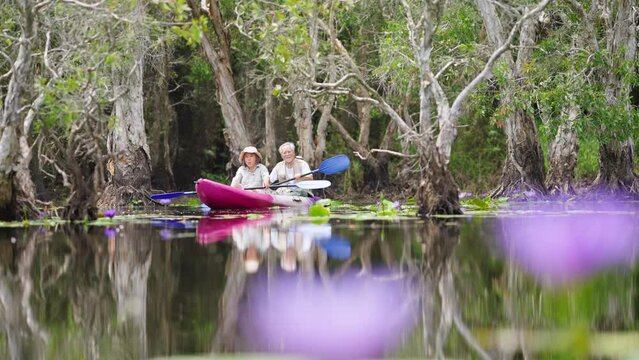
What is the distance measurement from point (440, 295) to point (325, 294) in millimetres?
674

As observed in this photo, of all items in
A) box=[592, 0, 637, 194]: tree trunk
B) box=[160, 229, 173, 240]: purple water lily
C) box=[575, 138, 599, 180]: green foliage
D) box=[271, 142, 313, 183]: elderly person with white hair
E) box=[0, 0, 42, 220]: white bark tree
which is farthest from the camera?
box=[575, 138, 599, 180]: green foliage

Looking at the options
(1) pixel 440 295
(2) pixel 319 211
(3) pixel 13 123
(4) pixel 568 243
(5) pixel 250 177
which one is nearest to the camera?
(1) pixel 440 295

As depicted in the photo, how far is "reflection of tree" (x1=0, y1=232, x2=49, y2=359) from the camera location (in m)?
5.18

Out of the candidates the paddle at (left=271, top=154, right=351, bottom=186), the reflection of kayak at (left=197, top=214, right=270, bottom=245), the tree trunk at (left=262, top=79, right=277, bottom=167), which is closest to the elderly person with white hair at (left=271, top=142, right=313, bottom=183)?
the paddle at (left=271, top=154, right=351, bottom=186)

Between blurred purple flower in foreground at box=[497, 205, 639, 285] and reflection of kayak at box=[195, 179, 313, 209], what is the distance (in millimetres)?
5573

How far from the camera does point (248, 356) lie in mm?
4562

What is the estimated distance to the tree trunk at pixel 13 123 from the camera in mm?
14570

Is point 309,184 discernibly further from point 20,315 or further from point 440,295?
point 20,315

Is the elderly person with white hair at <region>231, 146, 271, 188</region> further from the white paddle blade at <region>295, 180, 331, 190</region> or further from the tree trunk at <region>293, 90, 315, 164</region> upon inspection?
the tree trunk at <region>293, 90, 315, 164</region>

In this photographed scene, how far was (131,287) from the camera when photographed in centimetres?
753

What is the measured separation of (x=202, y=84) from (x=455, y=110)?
21873 millimetres

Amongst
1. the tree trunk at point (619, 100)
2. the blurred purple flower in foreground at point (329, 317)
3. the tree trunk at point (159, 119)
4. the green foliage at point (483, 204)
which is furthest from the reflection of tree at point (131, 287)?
the tree trunk at point (159, 119)

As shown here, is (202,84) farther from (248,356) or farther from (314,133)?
(248,356)

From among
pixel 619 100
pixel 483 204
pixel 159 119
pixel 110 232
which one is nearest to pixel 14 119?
pixel 110 232
